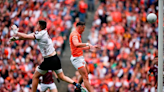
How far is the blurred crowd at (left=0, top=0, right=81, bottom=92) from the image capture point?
44.7ft

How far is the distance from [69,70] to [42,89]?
5227 mm

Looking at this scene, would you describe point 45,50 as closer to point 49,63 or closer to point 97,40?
point 49,63

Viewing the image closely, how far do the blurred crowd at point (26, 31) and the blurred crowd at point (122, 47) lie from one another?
5.24 feet

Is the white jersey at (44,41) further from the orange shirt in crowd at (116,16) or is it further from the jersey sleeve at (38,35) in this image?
the orange shirt in crowd at (116,16)

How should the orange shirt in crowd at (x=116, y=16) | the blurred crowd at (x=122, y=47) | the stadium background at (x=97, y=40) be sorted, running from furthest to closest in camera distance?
the orange shirt in crowd at (x=116, y=16), the stadium background at (x=97, y=40), the blurred crowd at (x=122, y=47)

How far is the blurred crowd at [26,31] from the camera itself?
13609 mm

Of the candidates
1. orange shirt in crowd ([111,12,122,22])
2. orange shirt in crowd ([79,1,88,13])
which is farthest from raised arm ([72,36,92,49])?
orange shirt in crowd ([79,1,88,13])

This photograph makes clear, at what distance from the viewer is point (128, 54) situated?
1417 centimetres

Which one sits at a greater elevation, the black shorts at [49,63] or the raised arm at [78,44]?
the raised arm at [78,44]

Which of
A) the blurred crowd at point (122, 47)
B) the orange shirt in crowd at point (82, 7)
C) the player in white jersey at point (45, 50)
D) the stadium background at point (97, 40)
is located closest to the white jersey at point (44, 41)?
the player in white jersey at point (45, 50)

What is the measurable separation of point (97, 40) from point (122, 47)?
131 cm

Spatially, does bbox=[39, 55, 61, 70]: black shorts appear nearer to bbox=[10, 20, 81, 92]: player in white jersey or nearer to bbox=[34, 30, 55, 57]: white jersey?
bbox=[10, 20, 81, 92]: player in white jersey

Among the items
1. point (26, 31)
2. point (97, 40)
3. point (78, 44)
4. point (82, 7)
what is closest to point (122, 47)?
point (97, 40)

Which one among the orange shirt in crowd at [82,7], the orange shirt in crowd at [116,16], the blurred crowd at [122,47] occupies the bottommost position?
the blurred crowd at [122,47]
